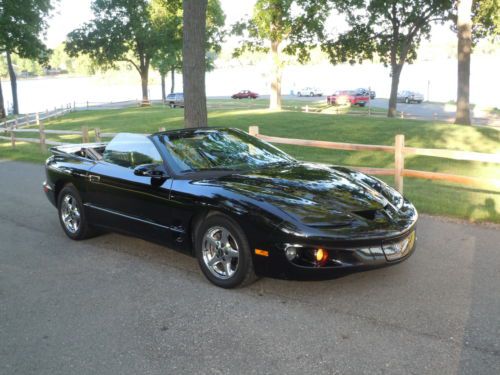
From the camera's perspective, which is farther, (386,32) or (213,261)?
(386,32)

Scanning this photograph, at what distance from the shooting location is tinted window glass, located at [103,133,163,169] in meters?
5.19

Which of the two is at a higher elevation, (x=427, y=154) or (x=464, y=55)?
(x=464, y=55)

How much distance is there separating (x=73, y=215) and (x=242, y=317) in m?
3.22

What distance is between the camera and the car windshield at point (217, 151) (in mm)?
5059

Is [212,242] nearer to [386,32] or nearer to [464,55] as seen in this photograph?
[464,55]

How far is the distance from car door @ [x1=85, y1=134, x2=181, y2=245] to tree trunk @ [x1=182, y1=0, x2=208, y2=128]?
17.3 ft

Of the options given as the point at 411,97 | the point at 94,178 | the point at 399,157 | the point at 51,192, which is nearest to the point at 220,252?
the point at 94,178

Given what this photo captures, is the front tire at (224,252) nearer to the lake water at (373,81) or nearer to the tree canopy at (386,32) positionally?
the tree canopy at (386,32)

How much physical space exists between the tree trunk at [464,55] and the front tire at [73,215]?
18062 millimetres

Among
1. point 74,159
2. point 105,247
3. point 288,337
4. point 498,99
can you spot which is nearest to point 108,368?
point 288,337

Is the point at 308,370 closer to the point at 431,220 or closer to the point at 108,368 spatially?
the point at 108,368

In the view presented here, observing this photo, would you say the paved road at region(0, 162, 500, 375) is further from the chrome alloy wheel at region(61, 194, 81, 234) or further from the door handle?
the door handle

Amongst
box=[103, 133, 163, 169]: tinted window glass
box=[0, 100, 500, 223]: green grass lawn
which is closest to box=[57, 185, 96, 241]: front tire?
box=[103, 133, 163, 169]: tinted window glass

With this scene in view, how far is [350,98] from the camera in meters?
48.0
